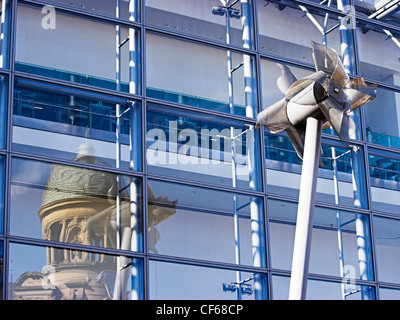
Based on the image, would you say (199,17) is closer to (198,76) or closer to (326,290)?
(198,76)

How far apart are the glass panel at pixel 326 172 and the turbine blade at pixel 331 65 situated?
5.17 meters

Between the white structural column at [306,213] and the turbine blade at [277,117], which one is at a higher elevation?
the turbine blade at [277,117]

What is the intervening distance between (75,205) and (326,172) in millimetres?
5537

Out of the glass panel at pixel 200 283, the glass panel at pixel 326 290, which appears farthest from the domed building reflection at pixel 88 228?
the glass panel at pixel 326 290

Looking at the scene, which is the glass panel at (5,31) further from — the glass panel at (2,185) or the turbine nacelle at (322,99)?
the turbine nacelle at (322,99)

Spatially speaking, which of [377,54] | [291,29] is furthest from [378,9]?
[291,29]

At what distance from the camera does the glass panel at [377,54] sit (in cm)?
1927

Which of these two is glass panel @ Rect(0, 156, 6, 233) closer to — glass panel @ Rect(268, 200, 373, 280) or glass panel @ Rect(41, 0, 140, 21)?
glass panel @ Rect(41, 0, 140, 21)

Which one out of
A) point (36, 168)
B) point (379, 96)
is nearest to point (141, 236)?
point (36, 168)

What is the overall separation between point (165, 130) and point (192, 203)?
145 centimetres

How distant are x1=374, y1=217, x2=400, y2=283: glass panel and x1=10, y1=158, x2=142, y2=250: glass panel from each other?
5.40 meters

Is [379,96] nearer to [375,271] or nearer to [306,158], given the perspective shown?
[375,271]

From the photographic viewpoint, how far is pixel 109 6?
1642cm

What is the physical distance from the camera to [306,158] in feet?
37.7
